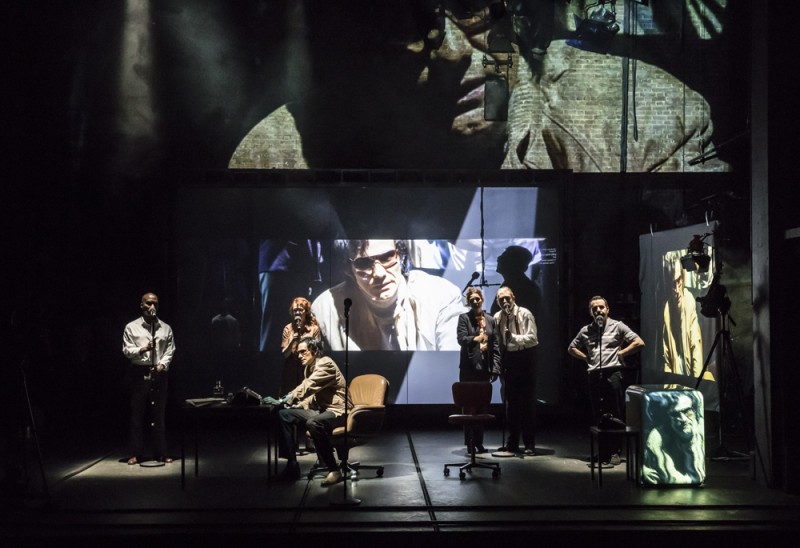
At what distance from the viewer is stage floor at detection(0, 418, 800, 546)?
239 inches

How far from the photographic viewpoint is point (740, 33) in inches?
499

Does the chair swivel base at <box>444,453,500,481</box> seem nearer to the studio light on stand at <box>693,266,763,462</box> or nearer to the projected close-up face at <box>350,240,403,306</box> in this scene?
the studio light on stand at <box>693,266,763,462</box>

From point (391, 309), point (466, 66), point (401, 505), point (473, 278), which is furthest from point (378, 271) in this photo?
point (401, 505)

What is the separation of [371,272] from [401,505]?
18.1ft

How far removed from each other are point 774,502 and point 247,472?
457cm

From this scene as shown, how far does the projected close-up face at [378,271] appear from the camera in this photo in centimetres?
1185

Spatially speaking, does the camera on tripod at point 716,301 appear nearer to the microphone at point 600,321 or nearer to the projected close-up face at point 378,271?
the microphone at point 600,321

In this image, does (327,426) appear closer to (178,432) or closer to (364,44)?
(178,432)

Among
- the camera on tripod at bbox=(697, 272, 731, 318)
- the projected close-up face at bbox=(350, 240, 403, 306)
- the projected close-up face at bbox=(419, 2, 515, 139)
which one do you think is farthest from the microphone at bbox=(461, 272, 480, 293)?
the camera on tripod at bbox=(697, 272, 731, 318)

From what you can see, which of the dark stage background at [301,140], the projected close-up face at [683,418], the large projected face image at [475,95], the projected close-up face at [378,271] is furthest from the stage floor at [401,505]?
the large projected face image at [475,95]

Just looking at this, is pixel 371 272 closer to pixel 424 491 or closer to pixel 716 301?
pixel 716 301

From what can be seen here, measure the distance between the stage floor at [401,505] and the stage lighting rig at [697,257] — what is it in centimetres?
200

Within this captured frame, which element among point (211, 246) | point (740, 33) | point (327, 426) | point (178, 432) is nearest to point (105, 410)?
point (178, 432)

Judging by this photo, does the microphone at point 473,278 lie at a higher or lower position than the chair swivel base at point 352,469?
higher
